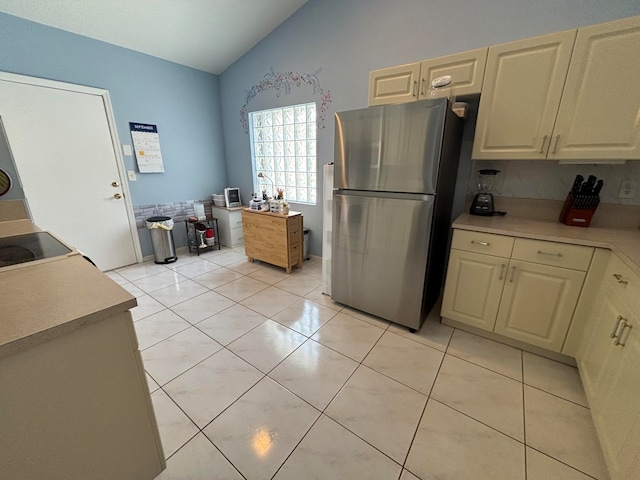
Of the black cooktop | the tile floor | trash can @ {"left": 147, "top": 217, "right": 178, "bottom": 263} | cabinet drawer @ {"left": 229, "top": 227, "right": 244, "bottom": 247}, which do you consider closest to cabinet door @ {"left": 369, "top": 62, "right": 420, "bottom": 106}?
the tile floor

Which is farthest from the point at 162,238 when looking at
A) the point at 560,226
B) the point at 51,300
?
the point at 560,226

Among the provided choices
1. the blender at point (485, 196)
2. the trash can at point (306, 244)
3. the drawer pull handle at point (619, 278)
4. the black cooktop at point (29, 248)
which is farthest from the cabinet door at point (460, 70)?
the black cooktop at point (29, 248)

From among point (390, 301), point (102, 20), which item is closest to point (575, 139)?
point (390, 301)

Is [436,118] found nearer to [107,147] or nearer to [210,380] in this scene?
[210,380]

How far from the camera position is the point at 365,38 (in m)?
2.55

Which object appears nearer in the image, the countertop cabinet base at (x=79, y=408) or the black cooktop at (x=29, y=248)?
the countertop cabinet base at (x=79, y=408)

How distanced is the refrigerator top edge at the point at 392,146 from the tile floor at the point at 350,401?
1176 millimetres

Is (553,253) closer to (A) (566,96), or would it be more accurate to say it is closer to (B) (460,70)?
(A) (566,96)

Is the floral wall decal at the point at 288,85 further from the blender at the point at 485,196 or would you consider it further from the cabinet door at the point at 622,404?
the cabinet door at the point at 622,404

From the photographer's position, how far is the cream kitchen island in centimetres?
70

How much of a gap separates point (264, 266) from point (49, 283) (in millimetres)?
2484

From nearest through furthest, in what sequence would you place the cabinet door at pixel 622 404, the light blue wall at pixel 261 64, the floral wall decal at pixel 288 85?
the cabinet door at pixel 622 404, the light blue wall at pixel 261 64, the floral wall decal at pixel 288 85

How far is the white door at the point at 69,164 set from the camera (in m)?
2.45

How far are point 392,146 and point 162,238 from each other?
3.10 m
